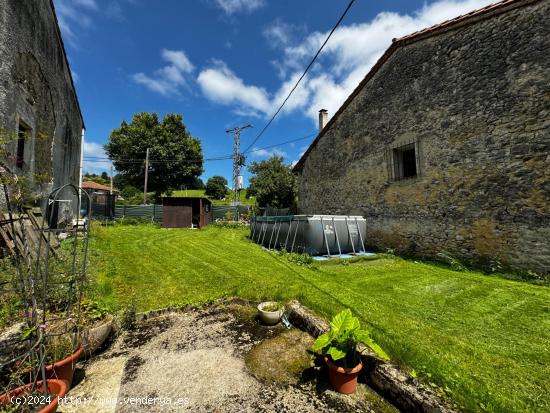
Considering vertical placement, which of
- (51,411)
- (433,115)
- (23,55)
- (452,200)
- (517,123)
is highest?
(23,55)

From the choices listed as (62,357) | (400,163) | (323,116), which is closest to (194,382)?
(62,357)

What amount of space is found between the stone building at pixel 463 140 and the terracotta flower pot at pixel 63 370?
30.4ft

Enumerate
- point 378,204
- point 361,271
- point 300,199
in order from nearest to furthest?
point 361,271, point 378,204, point 300,199

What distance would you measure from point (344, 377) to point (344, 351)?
236 millimetres

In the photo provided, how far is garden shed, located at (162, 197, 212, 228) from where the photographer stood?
66.5 feet

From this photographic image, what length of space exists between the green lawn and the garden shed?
11380 mm

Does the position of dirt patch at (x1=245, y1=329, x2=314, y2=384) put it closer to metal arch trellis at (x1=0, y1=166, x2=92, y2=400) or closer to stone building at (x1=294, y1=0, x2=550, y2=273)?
metal arch trellis at (x1=0, y1=166, x2=92, y2=400)

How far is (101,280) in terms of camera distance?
563cm

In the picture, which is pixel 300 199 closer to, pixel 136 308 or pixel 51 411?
pixel 136 308

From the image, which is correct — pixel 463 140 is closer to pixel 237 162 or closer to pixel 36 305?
pixel 36 305

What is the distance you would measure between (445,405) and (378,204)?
9379 mm

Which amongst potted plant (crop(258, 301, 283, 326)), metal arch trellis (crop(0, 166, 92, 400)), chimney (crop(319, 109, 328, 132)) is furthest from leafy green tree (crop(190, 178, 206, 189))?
potted plant (crop(258, 301, 283, 326))

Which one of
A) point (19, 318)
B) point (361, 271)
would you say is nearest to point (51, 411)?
point (19, 318)

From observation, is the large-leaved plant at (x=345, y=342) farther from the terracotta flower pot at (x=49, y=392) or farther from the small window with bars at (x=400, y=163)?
Answer: the small window with bars at (x=400, y=163)
